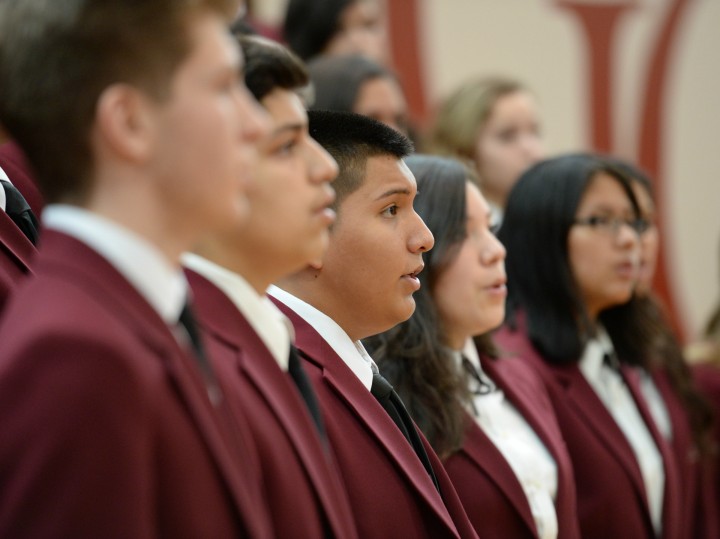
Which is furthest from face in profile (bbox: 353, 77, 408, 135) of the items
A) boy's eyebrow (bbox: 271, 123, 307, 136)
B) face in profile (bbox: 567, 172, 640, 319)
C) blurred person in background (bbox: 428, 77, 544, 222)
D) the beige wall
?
boy's eyebrow (bbox: 271, 123, 307, 136)

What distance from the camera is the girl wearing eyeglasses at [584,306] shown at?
9.08 ft

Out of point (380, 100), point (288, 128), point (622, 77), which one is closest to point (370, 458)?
point (288, 128)

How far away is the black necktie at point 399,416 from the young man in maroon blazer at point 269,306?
1.55ft

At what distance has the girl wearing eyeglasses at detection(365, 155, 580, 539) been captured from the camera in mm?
2205

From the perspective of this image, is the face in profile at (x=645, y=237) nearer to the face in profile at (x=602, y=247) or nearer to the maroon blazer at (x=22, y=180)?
the face in profile at (x=602, y=247)

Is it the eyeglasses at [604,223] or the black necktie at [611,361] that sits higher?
the eyeglasses at [604,223]

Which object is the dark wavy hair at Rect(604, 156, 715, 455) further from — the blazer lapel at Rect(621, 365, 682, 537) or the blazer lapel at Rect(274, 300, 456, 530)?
the blazer lapel at Rect(274, 300, 456, 530)

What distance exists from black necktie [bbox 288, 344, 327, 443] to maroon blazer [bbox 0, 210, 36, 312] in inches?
17.0

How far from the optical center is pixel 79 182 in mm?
1097

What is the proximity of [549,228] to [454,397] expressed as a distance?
77 cm

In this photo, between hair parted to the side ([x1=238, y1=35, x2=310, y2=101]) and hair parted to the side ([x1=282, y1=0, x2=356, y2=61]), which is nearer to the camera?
hair parted to the side ([x1=238, y1=35, x2=310, y2=101])

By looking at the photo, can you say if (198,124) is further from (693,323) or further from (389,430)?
(693,323)

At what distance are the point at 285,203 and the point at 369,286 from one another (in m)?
0.55

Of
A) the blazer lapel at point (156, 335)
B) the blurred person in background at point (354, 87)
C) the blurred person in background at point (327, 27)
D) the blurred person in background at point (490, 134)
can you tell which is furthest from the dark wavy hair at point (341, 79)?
the blazer lapel at point (156, 335)
